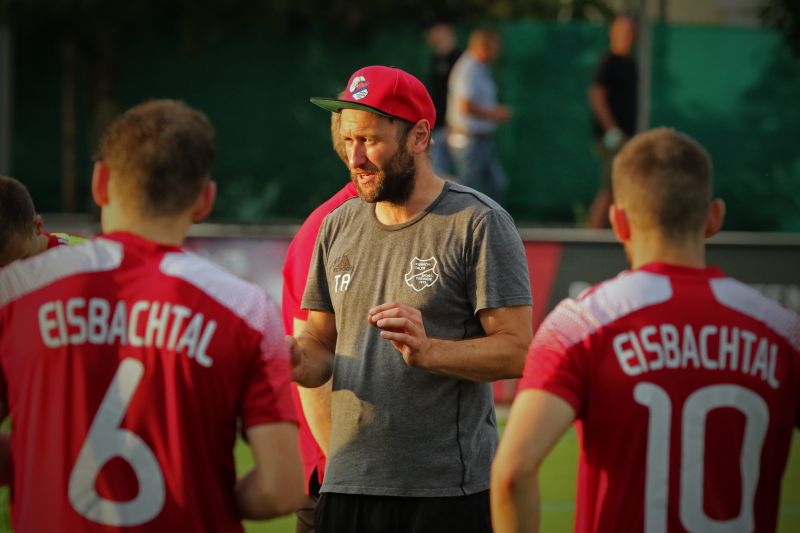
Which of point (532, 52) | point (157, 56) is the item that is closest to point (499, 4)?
point (532, 52)

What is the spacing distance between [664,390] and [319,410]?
1748 millimetres

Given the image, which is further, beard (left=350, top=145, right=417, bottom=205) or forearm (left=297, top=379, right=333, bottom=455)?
forearm (left=297, top=379, right=333, bottom=455)

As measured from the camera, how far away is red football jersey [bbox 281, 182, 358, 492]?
191 inches

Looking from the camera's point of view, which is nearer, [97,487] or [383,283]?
[97,487]

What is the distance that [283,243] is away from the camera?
37.9 ft

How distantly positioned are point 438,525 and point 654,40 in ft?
43.7

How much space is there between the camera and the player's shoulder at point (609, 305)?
128 inches

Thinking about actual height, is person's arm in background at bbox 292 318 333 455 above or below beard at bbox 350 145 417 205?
below

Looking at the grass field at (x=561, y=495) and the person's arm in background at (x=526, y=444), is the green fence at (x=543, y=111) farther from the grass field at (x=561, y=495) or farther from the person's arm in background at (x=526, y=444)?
the person's arm in background at (x=526, y=444)

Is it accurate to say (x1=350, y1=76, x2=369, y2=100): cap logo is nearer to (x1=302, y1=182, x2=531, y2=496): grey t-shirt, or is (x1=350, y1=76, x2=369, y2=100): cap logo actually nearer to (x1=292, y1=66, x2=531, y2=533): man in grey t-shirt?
(x1=292, y1=66, x2=531, y2=533): man in grey t-shirt

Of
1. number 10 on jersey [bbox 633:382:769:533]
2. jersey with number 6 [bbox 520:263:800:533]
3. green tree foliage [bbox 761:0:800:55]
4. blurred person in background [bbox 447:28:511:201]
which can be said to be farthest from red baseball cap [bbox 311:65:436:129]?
green tree foliage [bbox 761:0:800:55]

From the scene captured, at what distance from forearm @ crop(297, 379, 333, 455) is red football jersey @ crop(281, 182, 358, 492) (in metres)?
0.12

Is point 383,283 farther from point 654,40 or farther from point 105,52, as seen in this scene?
point 105,52

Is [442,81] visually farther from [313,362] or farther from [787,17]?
[313,362]
